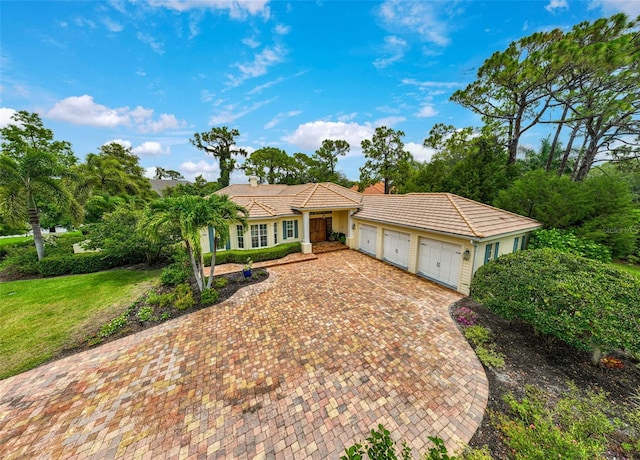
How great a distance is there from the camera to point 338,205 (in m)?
14.7

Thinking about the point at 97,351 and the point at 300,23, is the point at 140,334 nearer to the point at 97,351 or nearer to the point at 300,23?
the point at 97,351

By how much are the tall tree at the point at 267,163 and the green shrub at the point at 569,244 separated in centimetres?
2932

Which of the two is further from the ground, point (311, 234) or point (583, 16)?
point (583, 16)

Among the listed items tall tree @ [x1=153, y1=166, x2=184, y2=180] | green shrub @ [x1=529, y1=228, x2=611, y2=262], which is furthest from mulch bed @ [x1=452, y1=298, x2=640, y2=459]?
Result: tall tree @ [x1=153, y1=166, x2=184, y2=180]

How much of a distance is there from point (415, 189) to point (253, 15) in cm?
1676

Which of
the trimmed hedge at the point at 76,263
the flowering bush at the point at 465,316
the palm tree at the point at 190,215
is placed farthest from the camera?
the trimmed hedge at the point at 76,263

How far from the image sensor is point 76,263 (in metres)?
11.4

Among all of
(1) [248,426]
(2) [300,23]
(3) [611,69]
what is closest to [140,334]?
(1) [248,426]

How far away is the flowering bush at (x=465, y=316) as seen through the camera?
683cm

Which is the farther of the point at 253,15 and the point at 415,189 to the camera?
the point at 415,189

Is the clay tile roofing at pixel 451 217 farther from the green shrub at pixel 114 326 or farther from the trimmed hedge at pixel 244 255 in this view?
the green shrub at pixel 114 326

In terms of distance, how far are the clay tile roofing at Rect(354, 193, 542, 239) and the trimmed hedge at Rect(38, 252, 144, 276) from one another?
15.3 metres

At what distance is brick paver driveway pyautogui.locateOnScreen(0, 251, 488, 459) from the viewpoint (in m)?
3.62

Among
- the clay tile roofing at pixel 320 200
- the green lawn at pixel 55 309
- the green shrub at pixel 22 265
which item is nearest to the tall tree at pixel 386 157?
the clay tile roofing at pixel 320 200
